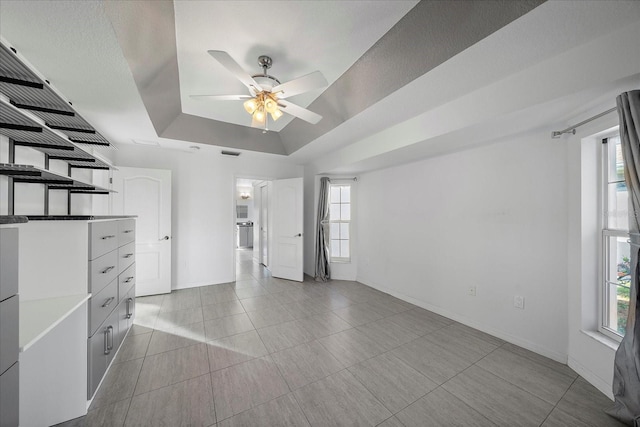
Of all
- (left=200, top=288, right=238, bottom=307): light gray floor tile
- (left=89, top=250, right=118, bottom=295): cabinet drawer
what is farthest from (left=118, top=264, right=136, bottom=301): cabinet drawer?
(left=200, top=288, right=238, bottom=307): light gray floor tile

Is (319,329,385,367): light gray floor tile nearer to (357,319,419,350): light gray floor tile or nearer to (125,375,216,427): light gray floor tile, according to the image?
(357,319,419,350): light gray floor tile

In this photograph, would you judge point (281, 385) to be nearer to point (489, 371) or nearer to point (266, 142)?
point (489, 371)

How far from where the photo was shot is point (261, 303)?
335cm

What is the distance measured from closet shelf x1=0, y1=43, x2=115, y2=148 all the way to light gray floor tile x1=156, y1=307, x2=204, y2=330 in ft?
6.95

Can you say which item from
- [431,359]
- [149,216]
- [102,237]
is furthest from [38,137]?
[431,359]

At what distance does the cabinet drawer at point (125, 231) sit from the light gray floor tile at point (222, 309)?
1.28 metres

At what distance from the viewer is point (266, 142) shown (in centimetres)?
396

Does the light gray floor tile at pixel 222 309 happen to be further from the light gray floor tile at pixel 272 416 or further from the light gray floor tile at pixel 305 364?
the light gray floor tile at pixel 272 416

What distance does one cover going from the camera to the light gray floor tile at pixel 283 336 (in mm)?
2281

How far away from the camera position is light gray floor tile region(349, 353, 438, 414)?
5.34 feet

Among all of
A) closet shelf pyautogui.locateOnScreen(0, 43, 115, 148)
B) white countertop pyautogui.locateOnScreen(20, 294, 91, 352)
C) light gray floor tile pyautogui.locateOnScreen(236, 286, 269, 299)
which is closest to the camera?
white countertop pyautogui.locateOnScreen(20, 294, 91, 352)

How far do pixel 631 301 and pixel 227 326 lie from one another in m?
3.37

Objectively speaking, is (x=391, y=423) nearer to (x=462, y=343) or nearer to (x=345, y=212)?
(x=462, y=343)

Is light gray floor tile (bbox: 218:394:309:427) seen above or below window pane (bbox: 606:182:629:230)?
below
